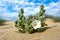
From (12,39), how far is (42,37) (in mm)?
1113

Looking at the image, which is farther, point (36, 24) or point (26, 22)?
point (36, 24)

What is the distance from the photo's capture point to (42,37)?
7.20m

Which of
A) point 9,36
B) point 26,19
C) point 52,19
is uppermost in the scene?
point 26,19

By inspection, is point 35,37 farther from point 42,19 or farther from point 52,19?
point 52,19

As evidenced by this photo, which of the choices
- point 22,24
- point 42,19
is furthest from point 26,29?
point 42,19

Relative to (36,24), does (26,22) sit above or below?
above

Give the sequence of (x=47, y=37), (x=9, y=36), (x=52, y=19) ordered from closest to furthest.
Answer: (x=47, y=37) < (x=9, y=36) < (x=52, y=19)

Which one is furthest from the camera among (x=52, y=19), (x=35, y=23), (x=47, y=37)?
(x=52, y=19)

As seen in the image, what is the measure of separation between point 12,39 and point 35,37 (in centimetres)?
87

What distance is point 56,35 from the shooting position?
7.26 meters

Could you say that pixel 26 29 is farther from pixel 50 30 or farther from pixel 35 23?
pixel 50 30

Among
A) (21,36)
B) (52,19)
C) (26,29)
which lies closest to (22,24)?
(26,29)

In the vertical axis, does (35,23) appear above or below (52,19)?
above

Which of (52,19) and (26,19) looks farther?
(52,19)
